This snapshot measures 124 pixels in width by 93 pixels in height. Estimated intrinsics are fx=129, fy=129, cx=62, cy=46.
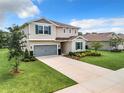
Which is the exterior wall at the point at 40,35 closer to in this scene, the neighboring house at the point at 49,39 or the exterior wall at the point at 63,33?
the neighboring house at the point at 49,39

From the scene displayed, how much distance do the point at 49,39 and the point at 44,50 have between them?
2206 mm

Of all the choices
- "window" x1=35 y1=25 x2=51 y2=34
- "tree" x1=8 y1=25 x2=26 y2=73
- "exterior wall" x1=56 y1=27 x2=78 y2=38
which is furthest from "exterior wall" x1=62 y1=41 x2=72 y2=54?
"tree" x1=8 y1=25 x2=26 y2=73

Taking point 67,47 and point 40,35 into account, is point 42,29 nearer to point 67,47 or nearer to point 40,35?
point 40,35

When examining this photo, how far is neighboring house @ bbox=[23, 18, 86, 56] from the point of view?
21656mm

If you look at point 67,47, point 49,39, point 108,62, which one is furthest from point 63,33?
point 108,62

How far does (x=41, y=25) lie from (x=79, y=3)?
7311mm

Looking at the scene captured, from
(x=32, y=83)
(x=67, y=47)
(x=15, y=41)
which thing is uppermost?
(x=15, y=41)

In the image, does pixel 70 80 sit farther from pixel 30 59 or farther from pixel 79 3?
pixel 79 3

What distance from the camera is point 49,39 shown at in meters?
23.3

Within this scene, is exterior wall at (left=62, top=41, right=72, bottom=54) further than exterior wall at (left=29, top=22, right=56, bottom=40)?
Yes

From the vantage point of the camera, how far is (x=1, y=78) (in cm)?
1063

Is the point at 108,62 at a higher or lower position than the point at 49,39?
lower

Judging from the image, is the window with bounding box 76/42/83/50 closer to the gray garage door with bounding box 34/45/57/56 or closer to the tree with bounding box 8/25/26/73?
the gray garage door with bounding box 34/45/57/56

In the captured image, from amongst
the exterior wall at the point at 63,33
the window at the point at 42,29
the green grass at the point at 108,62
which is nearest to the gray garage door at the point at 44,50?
the window at the point at 42,29
